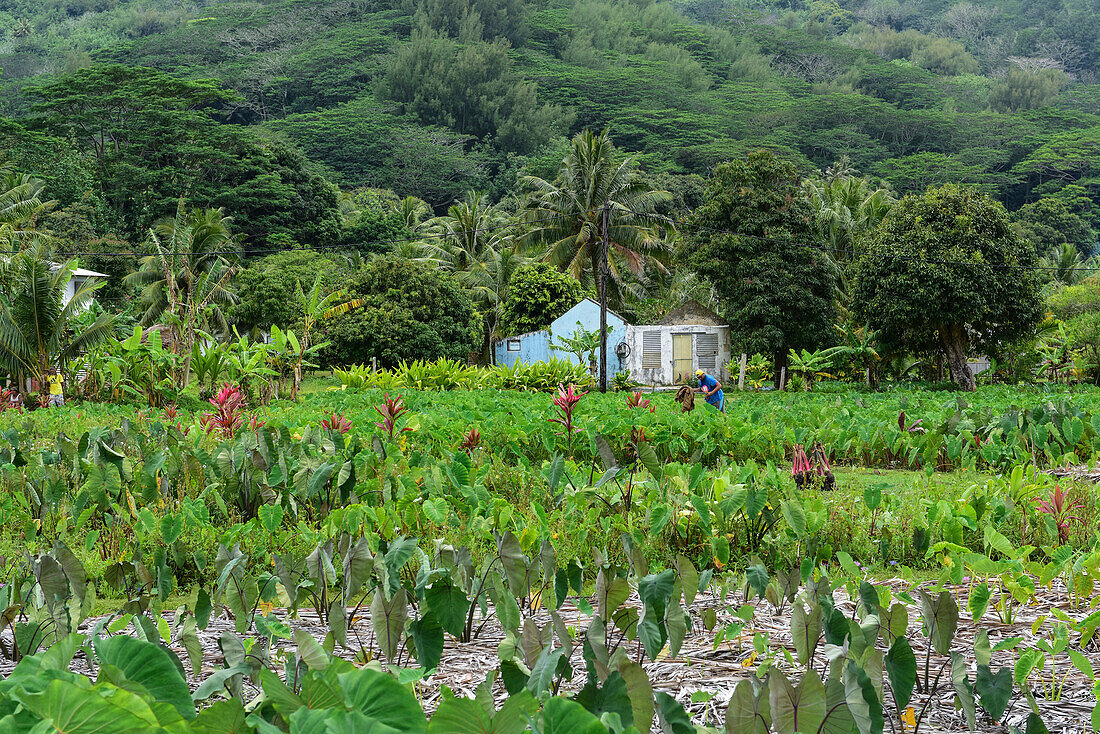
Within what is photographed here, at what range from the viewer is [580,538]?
4.89 meters

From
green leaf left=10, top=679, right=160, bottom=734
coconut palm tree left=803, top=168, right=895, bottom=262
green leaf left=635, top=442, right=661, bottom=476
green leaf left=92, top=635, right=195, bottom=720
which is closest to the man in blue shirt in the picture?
green leaf left=635, top=442, right=661, bottom=476

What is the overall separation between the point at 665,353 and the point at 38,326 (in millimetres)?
19358

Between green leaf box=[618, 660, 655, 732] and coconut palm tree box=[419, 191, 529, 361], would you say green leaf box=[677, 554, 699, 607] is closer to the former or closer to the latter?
green leaf box=[618, 660, 655, 732]

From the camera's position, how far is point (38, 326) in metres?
14.3

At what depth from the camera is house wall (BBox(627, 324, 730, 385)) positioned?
2917 cm

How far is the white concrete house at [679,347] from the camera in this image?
Answer: 29.2m

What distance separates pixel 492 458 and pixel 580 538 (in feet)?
10.6

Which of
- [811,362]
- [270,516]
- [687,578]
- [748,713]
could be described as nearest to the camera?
[748,713]

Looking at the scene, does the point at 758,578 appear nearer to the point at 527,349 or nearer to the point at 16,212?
the point at 527,349

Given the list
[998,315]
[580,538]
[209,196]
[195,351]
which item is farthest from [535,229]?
[580,538]

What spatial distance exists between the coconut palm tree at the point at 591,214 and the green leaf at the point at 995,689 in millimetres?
29402

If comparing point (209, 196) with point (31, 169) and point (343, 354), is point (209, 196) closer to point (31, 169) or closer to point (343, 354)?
point (31, 169)

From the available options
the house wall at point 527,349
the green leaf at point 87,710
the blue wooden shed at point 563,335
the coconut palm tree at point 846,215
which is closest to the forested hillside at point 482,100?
the coconut palm tree at point 846,215

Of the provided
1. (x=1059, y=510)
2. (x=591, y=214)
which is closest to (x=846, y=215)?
(x=591, y=214)
